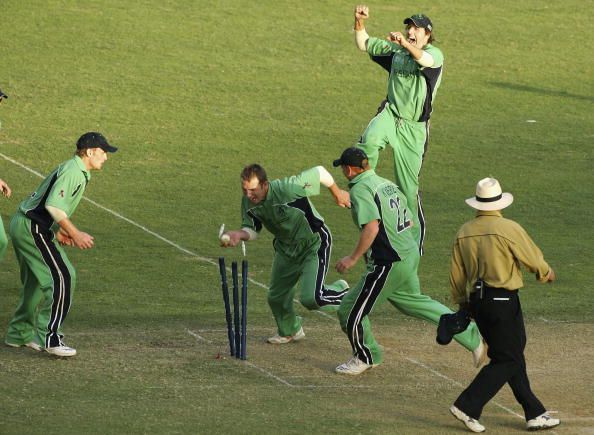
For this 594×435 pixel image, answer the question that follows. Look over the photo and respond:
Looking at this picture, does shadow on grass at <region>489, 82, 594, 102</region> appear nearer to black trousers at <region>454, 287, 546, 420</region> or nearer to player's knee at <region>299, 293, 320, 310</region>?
player's knee at <region>299, 293, 320, 310</region>

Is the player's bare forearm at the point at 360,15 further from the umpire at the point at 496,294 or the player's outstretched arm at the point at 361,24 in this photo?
→ the umpire at the point at 496,294

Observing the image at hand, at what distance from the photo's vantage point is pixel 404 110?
15.4 meters

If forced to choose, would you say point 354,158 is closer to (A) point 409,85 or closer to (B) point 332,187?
(B) point 332,187

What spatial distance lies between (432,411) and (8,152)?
13.5m

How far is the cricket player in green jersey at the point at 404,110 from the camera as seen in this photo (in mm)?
15250

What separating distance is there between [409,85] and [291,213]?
3.12 meters

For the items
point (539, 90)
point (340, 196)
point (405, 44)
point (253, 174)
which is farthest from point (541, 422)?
point (539, 90)

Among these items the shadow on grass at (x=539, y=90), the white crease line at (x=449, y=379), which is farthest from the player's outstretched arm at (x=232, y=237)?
the shadow on grass at (x=539, y=90)

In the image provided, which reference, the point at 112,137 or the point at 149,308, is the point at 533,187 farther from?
the point at 149,308

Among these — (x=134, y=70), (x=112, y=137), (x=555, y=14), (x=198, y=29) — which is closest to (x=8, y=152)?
(x=112, y=137)

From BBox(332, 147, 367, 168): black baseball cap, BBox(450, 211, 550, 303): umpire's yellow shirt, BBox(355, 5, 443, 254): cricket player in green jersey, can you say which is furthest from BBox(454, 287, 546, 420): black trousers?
BBox(355, 5, 443, 254): cricket player in green jersey

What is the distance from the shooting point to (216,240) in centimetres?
1877

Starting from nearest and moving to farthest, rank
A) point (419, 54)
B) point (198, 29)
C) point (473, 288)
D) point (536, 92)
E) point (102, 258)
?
1. point (473, 288)
2. point (419, 54)
3. point (102, 258)
4. point (536, 92)
5. point (198, 29)

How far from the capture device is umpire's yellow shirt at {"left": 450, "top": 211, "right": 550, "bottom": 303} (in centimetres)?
1084
